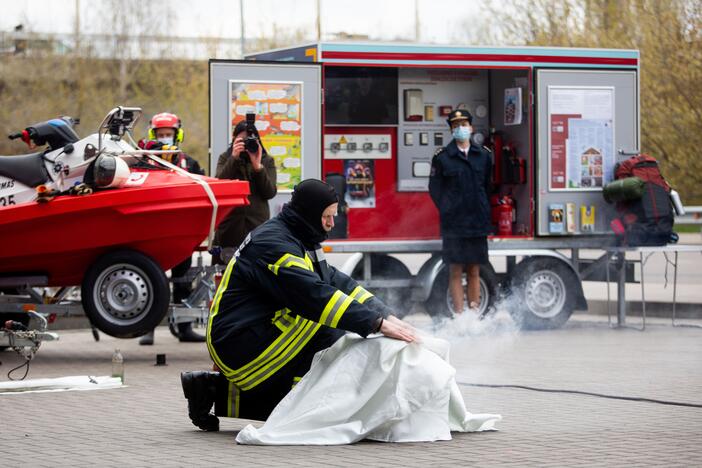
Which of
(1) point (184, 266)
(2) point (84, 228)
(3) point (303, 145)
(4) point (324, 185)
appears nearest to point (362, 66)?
(3) point (303, 145)

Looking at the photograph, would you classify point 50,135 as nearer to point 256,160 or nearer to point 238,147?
point 238,147

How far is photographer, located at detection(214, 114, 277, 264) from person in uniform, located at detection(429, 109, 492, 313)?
250cm

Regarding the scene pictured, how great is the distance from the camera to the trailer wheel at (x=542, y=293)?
52.9 feet

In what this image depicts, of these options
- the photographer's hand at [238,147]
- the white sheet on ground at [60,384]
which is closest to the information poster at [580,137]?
the photographer's hand at [238,147]

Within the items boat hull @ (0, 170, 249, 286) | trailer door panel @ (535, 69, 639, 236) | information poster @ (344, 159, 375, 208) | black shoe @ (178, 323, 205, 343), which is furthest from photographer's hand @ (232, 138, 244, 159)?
trailer door panel @ (535, 69, 639, 236)

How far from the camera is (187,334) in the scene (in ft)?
48.0

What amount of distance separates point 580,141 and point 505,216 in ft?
3.84

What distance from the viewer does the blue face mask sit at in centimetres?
1516

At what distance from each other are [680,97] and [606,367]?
57.2 feet

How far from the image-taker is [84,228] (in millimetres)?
12164

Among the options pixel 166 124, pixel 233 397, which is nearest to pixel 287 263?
pixel 233 397

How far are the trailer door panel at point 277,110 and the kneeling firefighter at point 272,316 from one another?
630 cm

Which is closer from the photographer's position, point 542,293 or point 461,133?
point 461,133

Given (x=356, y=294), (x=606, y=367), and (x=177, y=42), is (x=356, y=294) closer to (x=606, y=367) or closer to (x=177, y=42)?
(x=606, y=367)
